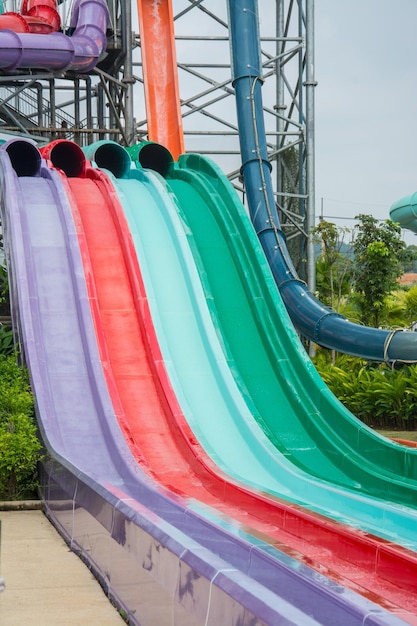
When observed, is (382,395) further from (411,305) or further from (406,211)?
(406,211)

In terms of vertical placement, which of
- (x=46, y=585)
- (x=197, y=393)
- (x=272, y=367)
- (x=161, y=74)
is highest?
(x=161, y=74)

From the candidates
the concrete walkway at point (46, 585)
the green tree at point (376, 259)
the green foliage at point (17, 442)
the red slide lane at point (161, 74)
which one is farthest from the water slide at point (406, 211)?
the concrete walkway at point (46, 585)

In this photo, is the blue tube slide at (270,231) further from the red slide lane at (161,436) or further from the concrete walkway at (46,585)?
the concrete walkway at (46,585)

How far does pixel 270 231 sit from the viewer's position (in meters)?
13.2

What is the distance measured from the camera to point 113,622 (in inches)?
172

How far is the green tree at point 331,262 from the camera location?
15.1 metres

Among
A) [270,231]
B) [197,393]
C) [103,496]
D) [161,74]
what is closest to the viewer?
[103,496]

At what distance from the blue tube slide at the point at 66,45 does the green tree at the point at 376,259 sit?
17.9 ft

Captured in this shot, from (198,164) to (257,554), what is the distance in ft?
29.9

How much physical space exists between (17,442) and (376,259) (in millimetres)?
9188

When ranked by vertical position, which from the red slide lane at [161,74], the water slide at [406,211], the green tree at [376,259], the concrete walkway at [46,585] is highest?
the red slide lane at [161,74]

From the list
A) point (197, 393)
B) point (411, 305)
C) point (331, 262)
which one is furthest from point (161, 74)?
point (197, 393)

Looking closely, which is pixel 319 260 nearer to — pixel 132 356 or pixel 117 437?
pixel 132 356

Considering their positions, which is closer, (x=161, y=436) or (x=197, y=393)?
(x=161, y=436)
